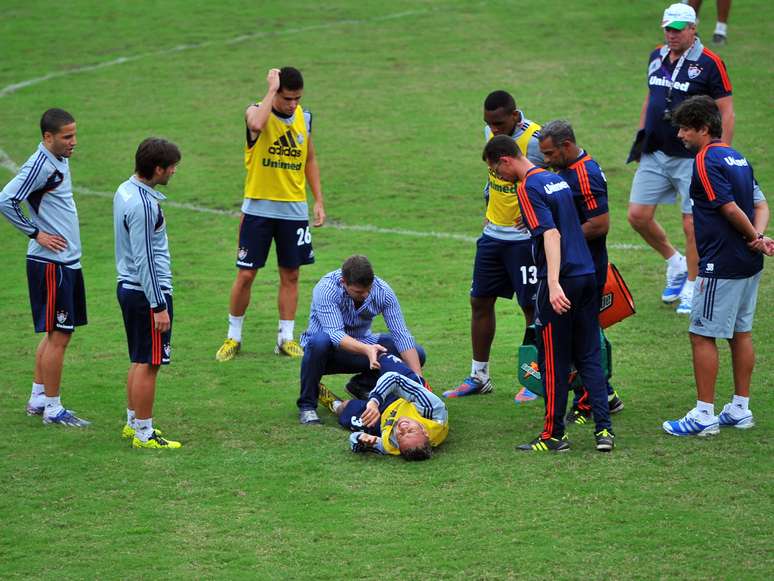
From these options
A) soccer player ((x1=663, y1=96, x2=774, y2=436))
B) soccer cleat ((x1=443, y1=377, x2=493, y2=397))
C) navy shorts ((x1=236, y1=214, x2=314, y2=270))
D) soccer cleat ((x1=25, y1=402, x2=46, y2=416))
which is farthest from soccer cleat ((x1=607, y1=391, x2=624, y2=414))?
soccer cleat ((x1=25, y1=402, x2=46, y2=416))

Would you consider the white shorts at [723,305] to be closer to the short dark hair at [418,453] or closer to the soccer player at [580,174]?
the soccer player at [580,174]

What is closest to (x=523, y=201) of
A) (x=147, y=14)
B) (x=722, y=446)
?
(x=722, y=446)

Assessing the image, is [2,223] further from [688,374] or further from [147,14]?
[147,14]

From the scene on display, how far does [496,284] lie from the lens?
908cm

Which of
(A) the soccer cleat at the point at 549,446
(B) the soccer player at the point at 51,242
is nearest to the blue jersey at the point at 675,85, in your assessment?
(A) the soccer cleat at the point at 549,446

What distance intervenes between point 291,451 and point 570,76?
13859 millimetres

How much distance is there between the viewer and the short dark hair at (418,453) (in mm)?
7645

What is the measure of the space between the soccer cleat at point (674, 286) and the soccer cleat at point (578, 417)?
11.0 ft

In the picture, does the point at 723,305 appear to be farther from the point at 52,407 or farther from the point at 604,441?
the point at 52,407

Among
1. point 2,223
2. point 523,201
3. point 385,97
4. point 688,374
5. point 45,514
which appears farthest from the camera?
point 385,97

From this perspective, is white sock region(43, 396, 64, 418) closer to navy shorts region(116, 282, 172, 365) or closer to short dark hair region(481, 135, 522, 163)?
navy shorts region(116, 282, 172, 365)

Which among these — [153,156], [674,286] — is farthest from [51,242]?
[674,286]

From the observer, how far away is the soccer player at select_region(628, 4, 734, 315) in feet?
34.4

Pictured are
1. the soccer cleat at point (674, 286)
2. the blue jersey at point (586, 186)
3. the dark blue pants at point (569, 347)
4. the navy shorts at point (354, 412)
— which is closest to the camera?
the dark blue pants at point (569, 347)
